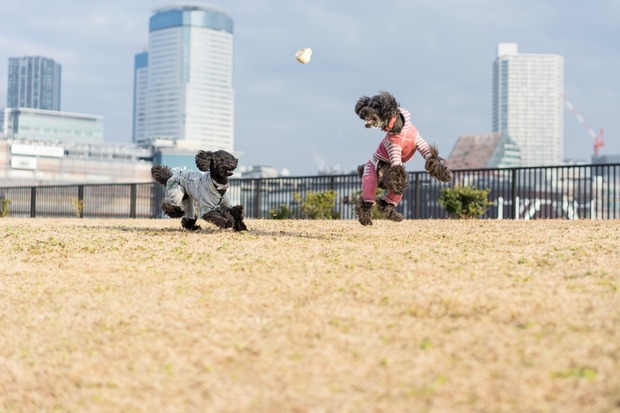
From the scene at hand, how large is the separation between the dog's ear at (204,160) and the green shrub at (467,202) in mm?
8402

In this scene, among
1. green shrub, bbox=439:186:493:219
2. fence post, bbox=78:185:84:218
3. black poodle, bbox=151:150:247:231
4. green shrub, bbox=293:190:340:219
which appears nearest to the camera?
black poodle, bbox=151:150:247:231

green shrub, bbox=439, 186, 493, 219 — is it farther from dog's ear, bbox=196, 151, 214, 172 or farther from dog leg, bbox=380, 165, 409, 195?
dog's ear, bbox=196, 151, 214, 172

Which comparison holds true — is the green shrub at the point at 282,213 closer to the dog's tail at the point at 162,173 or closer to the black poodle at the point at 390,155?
the dog's tail at the point at 162,173

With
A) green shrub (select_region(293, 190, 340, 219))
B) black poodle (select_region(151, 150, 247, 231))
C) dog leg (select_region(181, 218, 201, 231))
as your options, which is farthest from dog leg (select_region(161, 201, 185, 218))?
green shrub (select_region(293, 190, 340, 219))

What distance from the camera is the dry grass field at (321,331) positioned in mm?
3582

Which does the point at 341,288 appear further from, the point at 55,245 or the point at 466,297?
the point at 55,245

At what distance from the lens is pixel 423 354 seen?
12.9 feet

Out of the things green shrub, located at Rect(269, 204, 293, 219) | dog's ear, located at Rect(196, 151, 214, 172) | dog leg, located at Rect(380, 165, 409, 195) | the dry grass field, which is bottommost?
the dry grass field

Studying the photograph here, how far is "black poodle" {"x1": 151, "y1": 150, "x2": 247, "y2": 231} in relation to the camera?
867 cm

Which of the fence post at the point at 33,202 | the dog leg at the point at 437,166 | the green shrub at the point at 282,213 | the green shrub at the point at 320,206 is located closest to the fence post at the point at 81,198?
the fence post at the point at 33,202

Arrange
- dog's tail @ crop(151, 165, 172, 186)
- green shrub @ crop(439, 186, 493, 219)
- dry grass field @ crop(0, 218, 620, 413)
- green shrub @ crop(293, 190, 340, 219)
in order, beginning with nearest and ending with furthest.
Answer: dry grass field @ crop(0, 218, 620, 413), dog's tail @ crop(151, 165, 172, 186), green shrub @ crop(439, 186, 493, 219), green shrub @ crop(293, 190, 340, 219)

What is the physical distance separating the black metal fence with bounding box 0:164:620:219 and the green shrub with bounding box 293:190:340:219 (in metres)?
0.28

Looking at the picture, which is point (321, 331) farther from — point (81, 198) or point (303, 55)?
point (81, 198)

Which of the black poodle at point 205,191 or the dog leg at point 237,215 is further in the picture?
the dog leg at point 237,215
